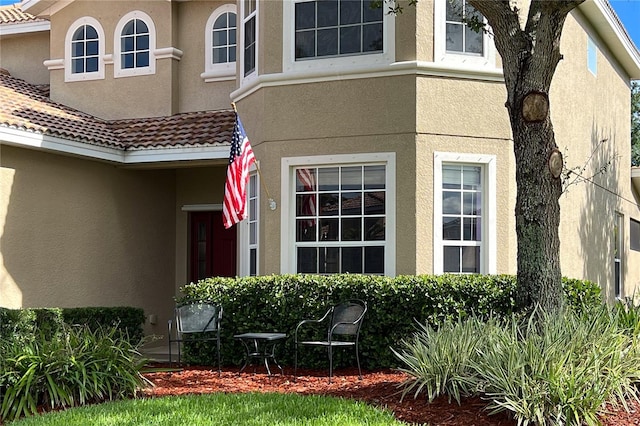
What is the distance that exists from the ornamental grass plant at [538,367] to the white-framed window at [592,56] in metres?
8.08

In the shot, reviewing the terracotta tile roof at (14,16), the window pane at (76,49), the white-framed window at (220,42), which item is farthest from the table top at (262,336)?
the terracotta tile roof at (14,16)

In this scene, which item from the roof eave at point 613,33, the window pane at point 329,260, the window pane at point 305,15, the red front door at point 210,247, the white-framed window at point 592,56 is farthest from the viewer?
the red front door at point 210,247

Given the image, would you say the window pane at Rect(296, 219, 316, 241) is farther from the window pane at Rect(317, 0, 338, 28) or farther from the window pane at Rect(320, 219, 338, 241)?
the window pane at Rect(317, 0, 338, 28)

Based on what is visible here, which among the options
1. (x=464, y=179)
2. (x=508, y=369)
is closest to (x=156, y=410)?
(x=508, y=369)

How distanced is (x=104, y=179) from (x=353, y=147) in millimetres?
5421

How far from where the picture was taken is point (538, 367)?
695 cm

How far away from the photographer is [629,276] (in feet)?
62.6

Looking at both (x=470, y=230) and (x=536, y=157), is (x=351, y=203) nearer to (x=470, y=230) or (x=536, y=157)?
(x=470, y=230)

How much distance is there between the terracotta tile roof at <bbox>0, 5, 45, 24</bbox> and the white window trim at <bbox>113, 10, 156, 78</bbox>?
2.47 meters

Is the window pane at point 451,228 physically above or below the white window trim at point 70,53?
below

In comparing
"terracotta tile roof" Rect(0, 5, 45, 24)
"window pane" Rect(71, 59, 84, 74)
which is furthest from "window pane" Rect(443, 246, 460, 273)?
"terracotta tile roof" Rect(0, 5, 45, 24)

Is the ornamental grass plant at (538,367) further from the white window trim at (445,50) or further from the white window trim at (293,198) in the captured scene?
the white window trim at (445,50)

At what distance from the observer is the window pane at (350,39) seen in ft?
38.0

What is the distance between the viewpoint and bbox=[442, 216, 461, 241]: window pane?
11.2 metres
